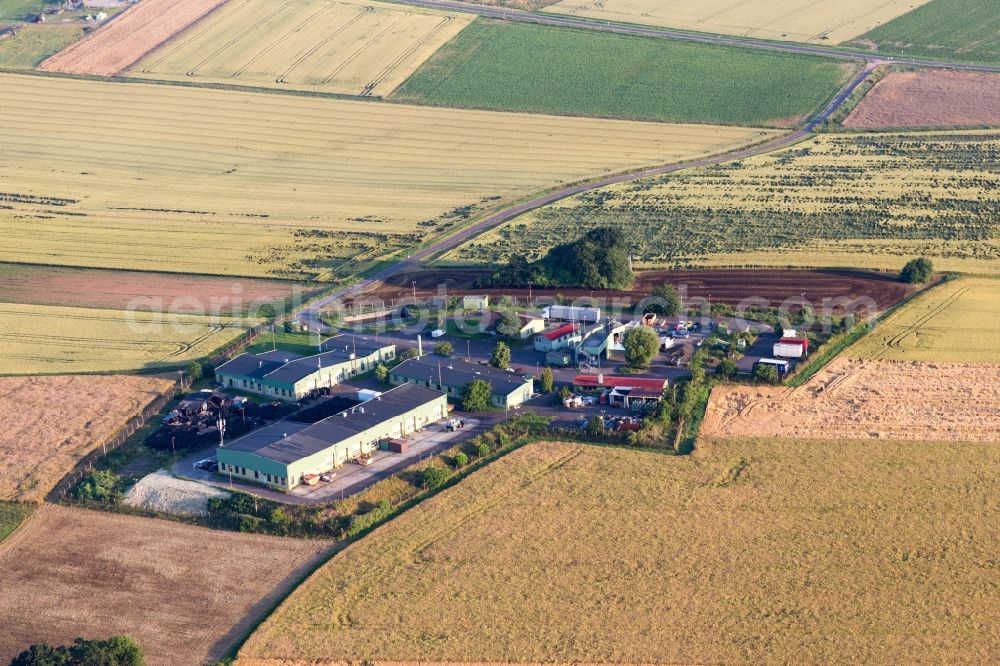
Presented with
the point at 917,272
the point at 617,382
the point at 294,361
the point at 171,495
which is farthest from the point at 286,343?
the point at 917,272

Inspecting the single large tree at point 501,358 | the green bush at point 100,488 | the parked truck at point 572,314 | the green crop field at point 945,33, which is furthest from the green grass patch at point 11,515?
the green crop field at point 945,33

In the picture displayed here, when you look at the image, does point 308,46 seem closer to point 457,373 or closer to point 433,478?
point 457,373

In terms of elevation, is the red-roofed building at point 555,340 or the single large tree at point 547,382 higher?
the red-roofed building at point 555,340

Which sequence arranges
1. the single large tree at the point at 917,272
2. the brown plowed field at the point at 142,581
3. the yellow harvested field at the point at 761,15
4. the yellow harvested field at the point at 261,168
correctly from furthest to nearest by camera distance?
the yellow harvested field at the point at 761,15 < the yellow harvested field at the point at 261,168 < the single large tree at the point at 917,272 < the brown plowed field at the point at 142,581

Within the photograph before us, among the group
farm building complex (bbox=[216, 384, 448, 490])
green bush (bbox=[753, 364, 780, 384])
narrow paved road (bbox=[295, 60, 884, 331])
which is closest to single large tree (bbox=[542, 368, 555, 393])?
farm building complex (bbox=[216, 384, 448, 490])

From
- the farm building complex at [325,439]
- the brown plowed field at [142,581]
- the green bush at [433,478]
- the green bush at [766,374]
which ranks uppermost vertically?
the green bush at [766,374]

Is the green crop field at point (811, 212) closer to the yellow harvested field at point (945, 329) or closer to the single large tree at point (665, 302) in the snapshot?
the yellow harvested field at point (945, 329)

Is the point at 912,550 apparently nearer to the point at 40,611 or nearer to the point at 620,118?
the point at 40,611
